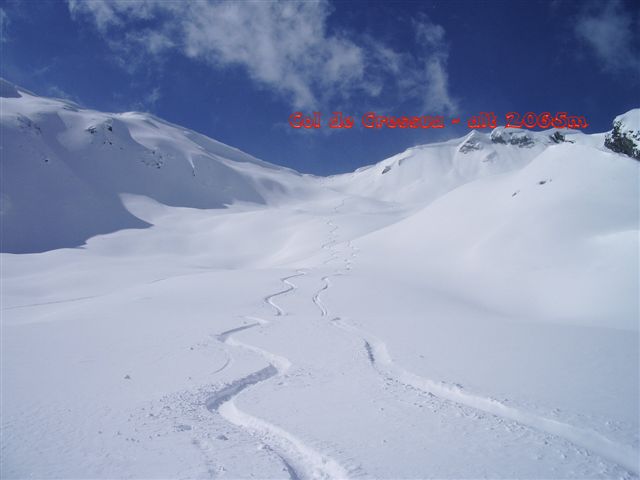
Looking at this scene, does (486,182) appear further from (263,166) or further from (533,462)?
(263,166)

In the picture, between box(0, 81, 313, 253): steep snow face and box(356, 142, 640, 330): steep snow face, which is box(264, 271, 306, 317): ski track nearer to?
box(356, 142, 640, 330): steep snow face

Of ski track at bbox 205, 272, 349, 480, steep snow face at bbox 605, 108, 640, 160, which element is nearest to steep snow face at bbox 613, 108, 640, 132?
steep snow face at bbox 605, 108, 640, 160

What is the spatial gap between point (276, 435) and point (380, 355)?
4003mm

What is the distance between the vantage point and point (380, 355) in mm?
8523

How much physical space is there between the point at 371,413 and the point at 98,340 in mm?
7344

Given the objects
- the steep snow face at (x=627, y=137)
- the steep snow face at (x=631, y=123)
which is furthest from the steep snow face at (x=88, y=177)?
the steep snow face at (x=631, y=123)

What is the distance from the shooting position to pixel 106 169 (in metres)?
97.0

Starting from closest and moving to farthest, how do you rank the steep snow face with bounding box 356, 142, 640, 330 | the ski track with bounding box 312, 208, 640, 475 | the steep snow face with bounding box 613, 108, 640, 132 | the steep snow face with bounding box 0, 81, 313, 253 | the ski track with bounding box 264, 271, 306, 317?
the ski track with bounding box 312, 208, 640, 475, the ski track with bounding box 264, 271, 306, 317, the steep snow face with bounding box 356, 142, 640, 330, the steep snow face with bounding box 613, 108, 640, 132, the steep snow face with bounding box 0, 81, 313, 253

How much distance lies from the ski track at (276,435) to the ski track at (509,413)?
2.01 m

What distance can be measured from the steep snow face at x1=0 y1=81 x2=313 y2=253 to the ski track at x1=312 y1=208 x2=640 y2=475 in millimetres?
63669

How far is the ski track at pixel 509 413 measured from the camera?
15.3 feet

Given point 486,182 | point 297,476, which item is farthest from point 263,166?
point 297,476

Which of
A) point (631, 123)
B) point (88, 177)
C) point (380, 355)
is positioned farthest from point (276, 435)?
point (88, 177)

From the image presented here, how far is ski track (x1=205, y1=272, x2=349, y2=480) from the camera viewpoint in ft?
14.0
